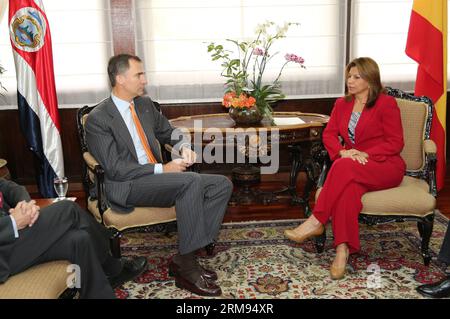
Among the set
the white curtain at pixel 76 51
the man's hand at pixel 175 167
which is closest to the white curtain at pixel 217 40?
the white curtain at pixel 76 51

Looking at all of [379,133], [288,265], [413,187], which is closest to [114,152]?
[288,265]

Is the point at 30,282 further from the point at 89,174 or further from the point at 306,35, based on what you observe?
the point at 306,35

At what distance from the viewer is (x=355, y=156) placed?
114 inches

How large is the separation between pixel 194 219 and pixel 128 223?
14.0 inches

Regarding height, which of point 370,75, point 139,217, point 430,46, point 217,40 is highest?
point 217,40

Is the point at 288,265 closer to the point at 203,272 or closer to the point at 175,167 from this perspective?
the point at 203,272

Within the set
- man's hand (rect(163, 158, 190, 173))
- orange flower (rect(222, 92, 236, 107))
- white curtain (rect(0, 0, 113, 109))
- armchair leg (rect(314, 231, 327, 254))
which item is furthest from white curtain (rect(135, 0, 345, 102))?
armchair leg (rect(314, 231, 327, 254))

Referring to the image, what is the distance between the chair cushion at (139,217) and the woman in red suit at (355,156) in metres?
0.76

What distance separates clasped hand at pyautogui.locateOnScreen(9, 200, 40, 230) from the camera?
196cm

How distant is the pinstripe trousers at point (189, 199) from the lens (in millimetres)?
2611

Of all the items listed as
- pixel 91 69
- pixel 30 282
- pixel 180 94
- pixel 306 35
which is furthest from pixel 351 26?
pixel 30 282

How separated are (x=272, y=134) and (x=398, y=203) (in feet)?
3.07

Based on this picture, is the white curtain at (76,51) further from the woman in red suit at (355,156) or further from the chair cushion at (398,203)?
the chair cushion at (398,203)

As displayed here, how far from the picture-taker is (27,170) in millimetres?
4445
